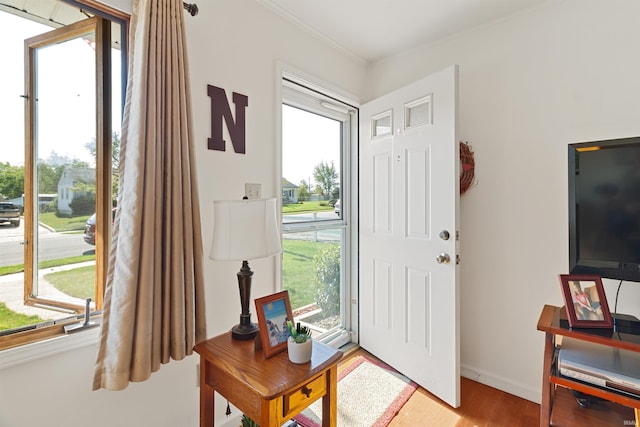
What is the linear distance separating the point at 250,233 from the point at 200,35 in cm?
105

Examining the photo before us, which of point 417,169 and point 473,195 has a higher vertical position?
point 417,169

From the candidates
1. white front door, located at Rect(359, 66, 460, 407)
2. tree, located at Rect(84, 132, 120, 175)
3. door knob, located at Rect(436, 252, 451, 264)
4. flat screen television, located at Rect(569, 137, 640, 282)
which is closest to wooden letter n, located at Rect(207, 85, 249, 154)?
tree, located at Rect(84, 132, 120, 175)

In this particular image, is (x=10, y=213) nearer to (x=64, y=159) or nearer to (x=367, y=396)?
(x=64, y=159)

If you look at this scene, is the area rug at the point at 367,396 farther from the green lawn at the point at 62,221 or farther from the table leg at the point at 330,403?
the green lawn at the point at 62,221

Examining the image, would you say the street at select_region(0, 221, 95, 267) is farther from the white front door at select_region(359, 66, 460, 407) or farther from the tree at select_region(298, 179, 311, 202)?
the white front door at select_region(359, 66, 460, 407)

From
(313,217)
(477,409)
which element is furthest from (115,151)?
(477,409)

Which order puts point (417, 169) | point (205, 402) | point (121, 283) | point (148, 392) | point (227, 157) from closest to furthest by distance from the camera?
1. point (121, 283)
2. point (205, 402)
3. point (148, 392)
4. point (227, 157)
5. point (417, 169)

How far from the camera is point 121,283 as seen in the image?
1.10m

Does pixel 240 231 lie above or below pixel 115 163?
below

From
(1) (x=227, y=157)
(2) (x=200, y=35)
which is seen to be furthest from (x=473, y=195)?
(2) (x=200, y=35)

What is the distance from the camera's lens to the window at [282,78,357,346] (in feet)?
7.08

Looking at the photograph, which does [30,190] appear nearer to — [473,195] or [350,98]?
[350,98]

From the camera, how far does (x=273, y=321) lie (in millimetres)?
1201

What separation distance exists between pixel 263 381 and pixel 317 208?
4.95ft
